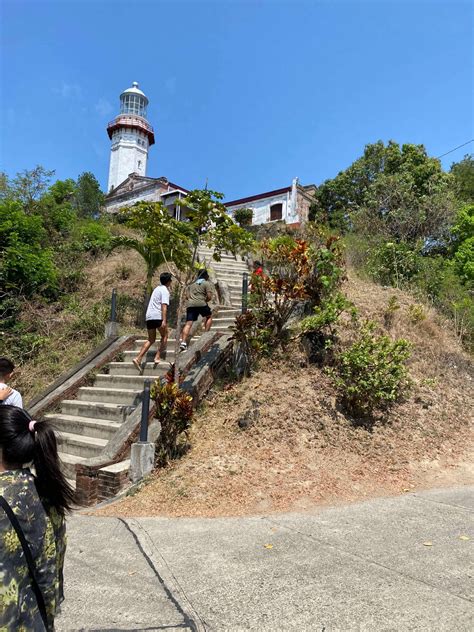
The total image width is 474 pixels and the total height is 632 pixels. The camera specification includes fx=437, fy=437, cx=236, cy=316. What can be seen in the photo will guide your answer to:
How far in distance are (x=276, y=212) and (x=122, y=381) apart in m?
26.4

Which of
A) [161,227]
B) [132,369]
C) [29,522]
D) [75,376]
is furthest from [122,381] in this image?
[29,522]

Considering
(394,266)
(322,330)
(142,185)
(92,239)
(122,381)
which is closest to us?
(322,330)

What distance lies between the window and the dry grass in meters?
25.5

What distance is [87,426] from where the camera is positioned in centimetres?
707

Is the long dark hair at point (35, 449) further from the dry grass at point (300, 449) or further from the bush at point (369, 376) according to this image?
the bush at point (369, 376)

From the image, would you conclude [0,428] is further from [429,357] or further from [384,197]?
[384,197]

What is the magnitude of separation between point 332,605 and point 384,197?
63.5 feet

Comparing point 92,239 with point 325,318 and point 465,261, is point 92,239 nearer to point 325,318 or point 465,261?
point 325,318

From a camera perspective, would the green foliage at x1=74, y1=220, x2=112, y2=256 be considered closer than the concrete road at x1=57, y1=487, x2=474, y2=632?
No

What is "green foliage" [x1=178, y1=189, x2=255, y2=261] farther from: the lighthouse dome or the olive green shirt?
the lighthouse dome

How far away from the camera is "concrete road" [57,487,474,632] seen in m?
2.76

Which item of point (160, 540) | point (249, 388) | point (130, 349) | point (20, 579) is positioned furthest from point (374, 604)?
point (130, 349)

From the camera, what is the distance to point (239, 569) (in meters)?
3.44

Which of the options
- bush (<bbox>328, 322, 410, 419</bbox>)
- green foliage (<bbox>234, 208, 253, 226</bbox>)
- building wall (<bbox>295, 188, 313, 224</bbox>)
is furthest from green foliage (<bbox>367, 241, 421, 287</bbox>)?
green foliage (<bbox>234, 208, 253, 226</bbox>)
